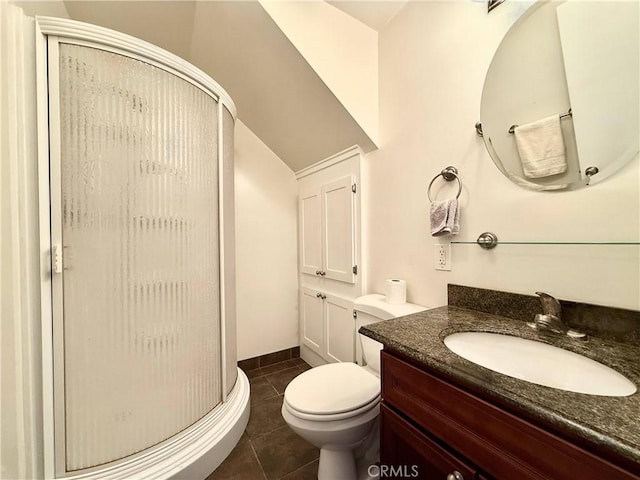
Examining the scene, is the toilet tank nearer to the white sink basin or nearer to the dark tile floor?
the white sink basin

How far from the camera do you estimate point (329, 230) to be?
196 centimetres

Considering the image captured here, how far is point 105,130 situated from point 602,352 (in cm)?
185

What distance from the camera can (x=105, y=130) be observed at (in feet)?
3.31

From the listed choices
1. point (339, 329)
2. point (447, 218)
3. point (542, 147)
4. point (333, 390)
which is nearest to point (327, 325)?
point (339, 329)

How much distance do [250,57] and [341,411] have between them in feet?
6.57

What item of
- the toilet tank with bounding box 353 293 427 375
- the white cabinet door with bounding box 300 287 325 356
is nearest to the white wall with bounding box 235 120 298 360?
the white cabinet door with bounding box 300 287 325 356

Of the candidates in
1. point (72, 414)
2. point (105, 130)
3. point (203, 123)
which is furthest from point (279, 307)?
point (105, 130)

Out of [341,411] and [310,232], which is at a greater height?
[310,232]

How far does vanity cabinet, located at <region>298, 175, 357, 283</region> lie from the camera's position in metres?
1.76

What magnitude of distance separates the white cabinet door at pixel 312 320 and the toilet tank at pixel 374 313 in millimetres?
565

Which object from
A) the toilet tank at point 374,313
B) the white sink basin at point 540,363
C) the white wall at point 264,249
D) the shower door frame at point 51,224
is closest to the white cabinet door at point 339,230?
the toilet tank at point 374,313

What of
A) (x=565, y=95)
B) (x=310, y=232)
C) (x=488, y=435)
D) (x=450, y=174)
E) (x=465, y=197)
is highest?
(x=565, y=95)

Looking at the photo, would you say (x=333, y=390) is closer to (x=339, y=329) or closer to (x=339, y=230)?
(x=339, y=329)

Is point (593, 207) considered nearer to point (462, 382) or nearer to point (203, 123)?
point (462, 382)
